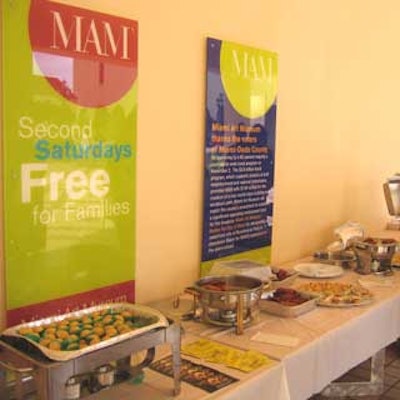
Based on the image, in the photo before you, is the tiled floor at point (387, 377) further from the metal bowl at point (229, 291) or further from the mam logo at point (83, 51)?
the mam logo at point (83, 51)

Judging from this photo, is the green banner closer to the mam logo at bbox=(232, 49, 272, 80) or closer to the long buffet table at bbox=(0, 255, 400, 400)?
the long buffet table at bbox=(0, 255, 400, 400)

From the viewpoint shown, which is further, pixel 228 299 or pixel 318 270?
pixel 318 270

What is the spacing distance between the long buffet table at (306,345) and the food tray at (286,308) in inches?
0.7

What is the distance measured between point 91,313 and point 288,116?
1.48 m

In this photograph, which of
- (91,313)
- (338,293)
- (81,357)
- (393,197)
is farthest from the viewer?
(393,197)

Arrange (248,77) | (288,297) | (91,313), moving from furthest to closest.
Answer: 1. (248,77)
2. (288,297)
3. (91,313)

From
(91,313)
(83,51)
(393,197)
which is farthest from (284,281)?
(393,197)

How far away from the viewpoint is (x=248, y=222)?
88.8 inches

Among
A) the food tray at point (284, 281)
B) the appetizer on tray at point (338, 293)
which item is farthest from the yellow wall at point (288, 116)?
the appetizer on tray at point (338, 293)

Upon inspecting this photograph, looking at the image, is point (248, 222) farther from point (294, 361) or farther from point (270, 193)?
point (294, 361)

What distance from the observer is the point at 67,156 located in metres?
1.55

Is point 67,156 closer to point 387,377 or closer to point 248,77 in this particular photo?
point 248,77

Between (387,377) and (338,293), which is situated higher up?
(338,293)

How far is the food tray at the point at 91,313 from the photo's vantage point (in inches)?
40.7
